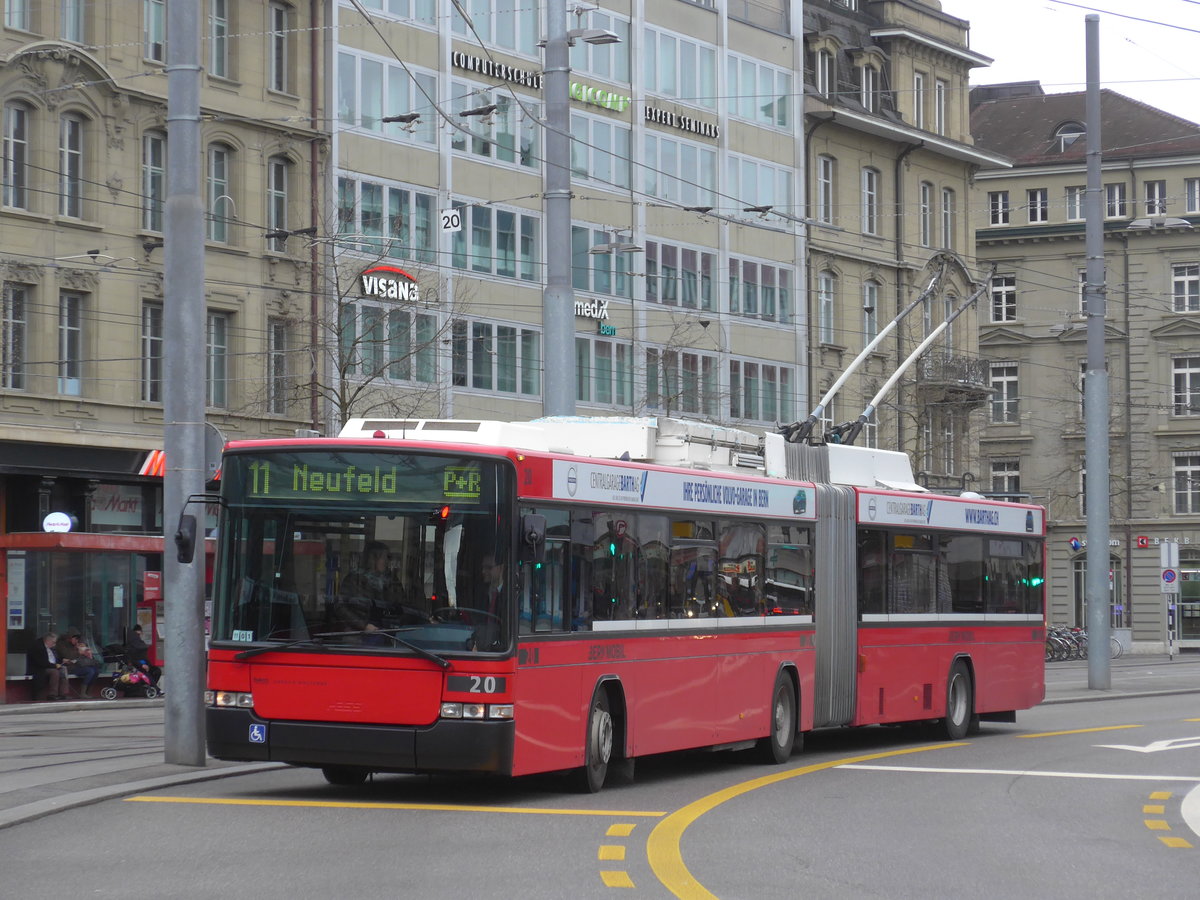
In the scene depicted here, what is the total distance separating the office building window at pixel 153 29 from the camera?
117 feet

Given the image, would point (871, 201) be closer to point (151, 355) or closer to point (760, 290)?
point (760, 290)

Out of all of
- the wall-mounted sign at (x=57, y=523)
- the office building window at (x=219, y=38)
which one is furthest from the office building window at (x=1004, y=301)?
the wall-mounted sign at (x=57, y=523)

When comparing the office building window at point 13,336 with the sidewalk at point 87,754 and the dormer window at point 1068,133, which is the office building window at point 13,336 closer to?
the sidewalk at point 87,754

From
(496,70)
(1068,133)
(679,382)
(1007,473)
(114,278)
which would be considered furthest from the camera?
(1068,133)

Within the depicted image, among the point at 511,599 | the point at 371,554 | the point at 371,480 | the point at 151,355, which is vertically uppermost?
the point at 151,355

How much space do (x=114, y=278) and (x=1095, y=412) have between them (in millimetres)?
16048

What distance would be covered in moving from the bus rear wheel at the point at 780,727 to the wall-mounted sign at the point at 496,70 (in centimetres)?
2439

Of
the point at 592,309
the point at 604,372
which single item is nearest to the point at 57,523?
the point at 592,309

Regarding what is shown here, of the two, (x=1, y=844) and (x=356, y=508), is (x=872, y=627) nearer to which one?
(x=356, y=508)

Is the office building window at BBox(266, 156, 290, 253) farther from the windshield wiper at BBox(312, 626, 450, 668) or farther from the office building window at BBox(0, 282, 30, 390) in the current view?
the windshield wiper at BBox(312, 626, 450, 668)

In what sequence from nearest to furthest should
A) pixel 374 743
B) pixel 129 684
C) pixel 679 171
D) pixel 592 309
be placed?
1. pixel 374 743
2. pixel 129 684
3. pixel 592 309
4. pixel 679 171

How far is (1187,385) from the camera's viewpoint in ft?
247

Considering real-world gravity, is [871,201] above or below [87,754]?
above

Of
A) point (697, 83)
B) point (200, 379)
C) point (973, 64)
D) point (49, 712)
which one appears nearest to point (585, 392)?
point (697, 83)
